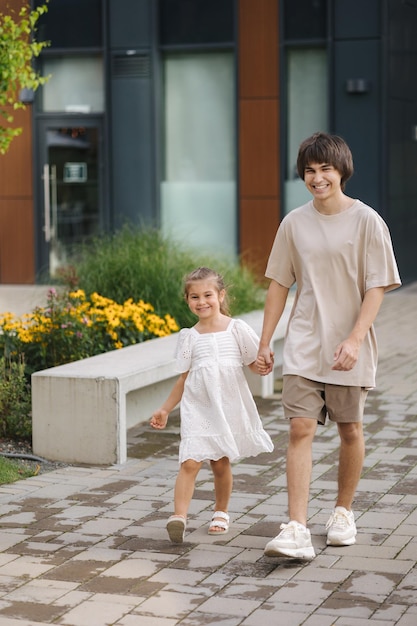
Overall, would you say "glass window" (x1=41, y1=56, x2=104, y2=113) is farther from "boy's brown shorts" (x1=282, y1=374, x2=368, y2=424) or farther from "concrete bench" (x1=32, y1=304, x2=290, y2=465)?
"boy's brown shorts" (x1=282, y1=374, x2=368, y2=424)

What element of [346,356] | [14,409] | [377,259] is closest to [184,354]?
[346,356]

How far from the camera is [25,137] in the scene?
1862 cm

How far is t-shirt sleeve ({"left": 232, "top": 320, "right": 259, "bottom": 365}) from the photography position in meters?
Result: 5.78

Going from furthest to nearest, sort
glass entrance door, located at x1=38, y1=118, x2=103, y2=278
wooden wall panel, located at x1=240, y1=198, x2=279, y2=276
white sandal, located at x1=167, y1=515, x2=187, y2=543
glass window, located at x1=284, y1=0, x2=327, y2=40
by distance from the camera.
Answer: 1. glass entrance door, located at x1=38, y1=118, x2=103, y2=278
2. wooden wall panel, located at x1=240, y1=198, x2=279, y2=276
3. glass window, located at x1=284, y1=0, x2=327, y2=40
4. white sandal, located at x1=167, y1=515, x2=187, y2=543

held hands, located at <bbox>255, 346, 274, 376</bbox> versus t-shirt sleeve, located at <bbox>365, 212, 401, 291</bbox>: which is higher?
t-shirt sleeve, located at <bbox>365, 212, 401, 291</bbox>

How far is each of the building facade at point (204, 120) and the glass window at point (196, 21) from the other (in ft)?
0.07

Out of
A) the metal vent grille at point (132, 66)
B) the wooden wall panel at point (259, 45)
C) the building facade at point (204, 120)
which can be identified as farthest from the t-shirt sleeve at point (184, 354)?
the metal vent grille at point (132, 66)

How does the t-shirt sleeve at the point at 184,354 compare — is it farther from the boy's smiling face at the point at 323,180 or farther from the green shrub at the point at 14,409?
the green shrub at the point at 14,409

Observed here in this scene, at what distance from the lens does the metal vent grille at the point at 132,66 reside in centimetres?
1802

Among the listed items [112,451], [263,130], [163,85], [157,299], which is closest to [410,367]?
[157,299]

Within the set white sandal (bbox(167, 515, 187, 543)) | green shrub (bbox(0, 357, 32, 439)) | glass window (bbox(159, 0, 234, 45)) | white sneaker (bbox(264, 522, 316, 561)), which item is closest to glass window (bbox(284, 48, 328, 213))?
glass window (bbox(159, 0, 234, 45))

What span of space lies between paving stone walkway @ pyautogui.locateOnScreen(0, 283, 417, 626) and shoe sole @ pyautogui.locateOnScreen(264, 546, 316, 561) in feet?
0.13

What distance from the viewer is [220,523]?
5762 mm

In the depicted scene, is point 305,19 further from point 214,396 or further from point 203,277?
point 214,396
